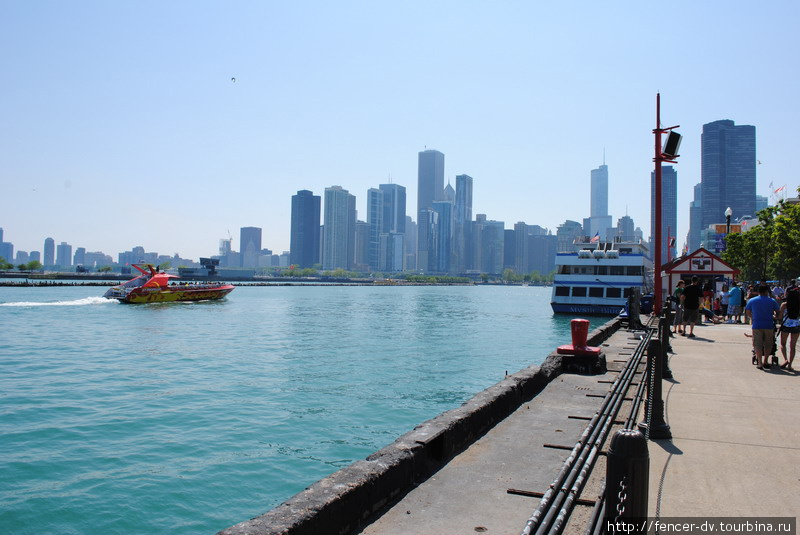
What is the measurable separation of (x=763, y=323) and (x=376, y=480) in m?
10.6

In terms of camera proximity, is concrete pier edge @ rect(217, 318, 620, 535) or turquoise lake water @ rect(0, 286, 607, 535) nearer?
concrete pier edge @ rect(217, 318, 620, 535)

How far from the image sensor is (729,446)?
6.60 meters

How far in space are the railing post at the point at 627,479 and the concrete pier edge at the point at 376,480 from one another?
213 cm

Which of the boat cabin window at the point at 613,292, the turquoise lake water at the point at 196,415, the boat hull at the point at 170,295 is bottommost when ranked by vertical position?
the turquoise lake water at the point at 196,415

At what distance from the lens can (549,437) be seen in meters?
7.05

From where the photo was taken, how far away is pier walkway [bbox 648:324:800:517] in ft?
16.2

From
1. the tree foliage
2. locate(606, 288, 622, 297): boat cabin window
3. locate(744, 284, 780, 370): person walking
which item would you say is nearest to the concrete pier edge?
locate(744, 284, 780, 370): person walking

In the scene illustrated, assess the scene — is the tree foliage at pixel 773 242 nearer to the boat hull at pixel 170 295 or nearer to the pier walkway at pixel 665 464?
the pier walkway at pixel 665 464

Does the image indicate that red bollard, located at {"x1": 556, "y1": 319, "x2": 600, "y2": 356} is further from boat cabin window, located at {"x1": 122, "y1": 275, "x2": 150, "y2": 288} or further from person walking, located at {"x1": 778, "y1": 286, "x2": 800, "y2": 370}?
boat cabin window, located at {"x1": 122, "y1": 275, "x2": 150, "y2": 288}

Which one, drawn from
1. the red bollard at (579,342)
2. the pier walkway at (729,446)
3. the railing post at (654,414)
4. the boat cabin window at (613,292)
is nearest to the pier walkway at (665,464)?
the pier walkway at (729,446)

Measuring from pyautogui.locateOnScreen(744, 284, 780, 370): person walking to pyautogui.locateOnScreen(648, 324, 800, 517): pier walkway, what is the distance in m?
0.40

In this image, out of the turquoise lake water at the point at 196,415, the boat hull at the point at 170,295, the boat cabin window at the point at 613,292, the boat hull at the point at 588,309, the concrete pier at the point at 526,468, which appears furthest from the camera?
the boat hull at the point at 170,295

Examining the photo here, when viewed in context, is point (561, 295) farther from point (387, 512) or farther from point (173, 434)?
point (387, 512)

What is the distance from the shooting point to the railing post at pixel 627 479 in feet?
10.5
